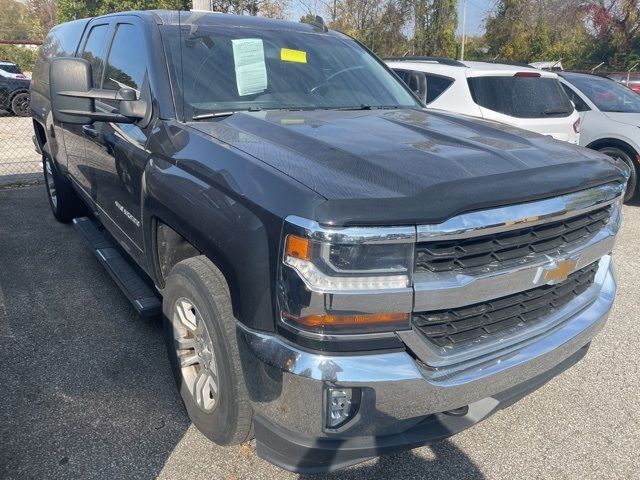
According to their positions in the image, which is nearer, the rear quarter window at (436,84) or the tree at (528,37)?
the rear quarter window at (436,84)

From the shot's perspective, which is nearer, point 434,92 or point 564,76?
point 434,92

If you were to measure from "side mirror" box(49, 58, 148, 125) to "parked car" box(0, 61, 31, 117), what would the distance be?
14970 mm

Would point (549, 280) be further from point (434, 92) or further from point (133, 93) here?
point (434, 92)

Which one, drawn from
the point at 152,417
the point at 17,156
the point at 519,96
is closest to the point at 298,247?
the point at 152,417

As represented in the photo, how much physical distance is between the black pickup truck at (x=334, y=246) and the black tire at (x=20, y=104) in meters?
14.9

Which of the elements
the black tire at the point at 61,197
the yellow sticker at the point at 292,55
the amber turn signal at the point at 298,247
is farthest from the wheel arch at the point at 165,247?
the black tire at the point at 61,197

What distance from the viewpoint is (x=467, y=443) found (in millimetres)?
2674

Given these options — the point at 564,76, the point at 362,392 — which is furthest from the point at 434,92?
the point at 362,392

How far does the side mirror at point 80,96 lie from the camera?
9.39 feet

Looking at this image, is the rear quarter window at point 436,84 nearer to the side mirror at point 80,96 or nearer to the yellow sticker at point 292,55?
the yellow sticker at point 292,55

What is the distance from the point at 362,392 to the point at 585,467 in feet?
4.63

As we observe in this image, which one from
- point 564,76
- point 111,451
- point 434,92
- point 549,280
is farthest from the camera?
point 564,76

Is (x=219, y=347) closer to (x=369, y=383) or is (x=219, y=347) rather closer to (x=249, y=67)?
(x=369, y=383)

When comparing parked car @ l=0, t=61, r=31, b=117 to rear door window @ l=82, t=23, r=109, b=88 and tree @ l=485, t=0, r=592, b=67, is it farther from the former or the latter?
tree @ l=485, t=0, r=592, b=67
